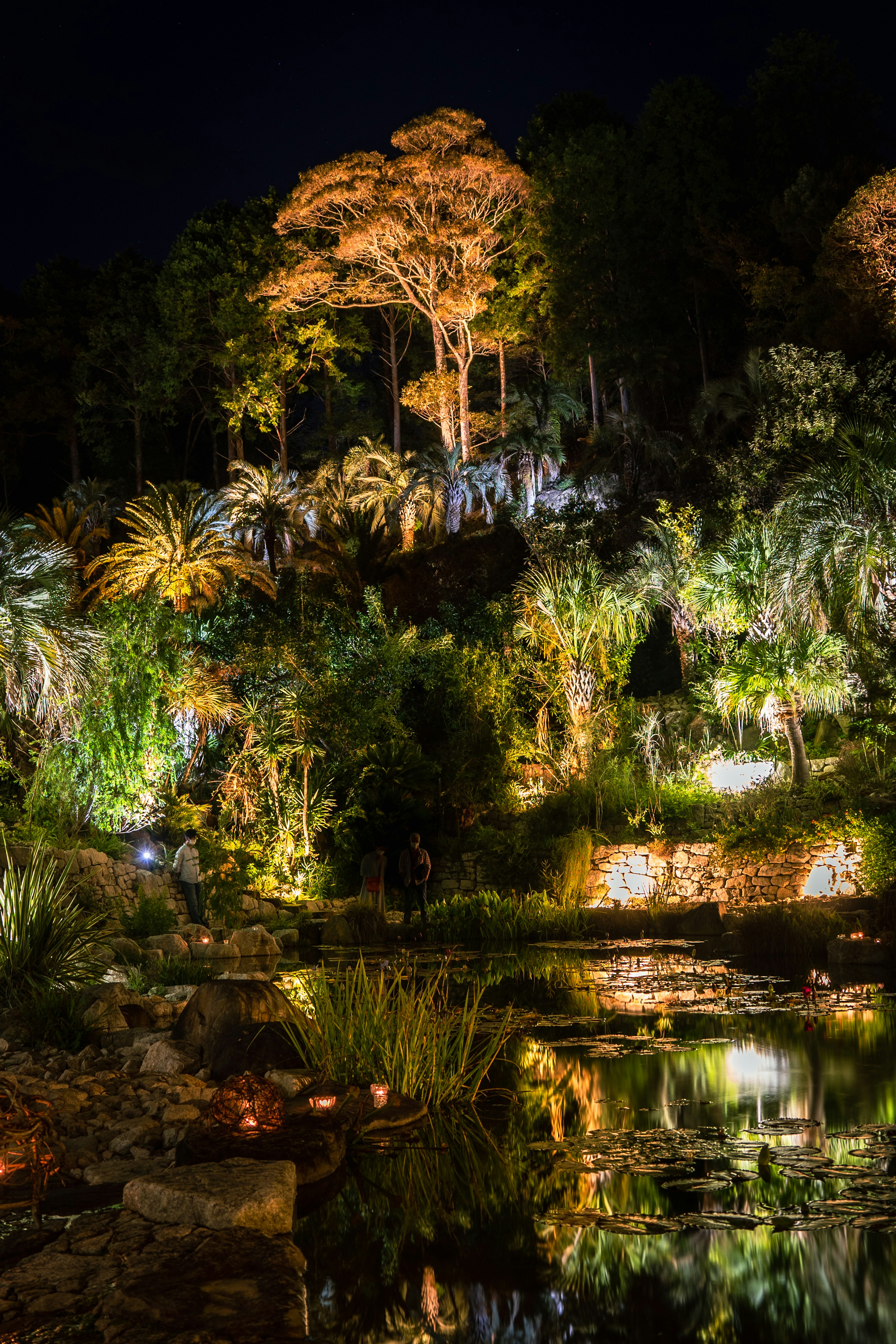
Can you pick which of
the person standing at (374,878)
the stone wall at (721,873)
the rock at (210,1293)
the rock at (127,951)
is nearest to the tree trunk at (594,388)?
the stone wall at (721,873)

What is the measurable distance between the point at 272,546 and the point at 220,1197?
2408cm

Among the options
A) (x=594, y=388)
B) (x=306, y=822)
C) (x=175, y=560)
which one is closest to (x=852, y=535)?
(x=306, y=822)

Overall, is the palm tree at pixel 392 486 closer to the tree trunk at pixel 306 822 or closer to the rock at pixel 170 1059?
the tree trunk at pixel 306 822

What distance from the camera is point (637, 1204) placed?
412 centimetres

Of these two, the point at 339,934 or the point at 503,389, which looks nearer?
the point at 339,934

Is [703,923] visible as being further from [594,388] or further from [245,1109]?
[594,388]

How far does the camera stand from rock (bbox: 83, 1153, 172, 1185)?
454cm

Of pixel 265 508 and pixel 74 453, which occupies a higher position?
pixel 74 453

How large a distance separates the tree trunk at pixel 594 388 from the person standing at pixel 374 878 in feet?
61.6

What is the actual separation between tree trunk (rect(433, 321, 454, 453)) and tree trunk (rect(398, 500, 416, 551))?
299cm

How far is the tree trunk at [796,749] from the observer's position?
16328 millimetres

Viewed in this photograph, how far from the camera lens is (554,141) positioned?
32156 mm

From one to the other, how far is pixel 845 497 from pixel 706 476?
11330 millimetres

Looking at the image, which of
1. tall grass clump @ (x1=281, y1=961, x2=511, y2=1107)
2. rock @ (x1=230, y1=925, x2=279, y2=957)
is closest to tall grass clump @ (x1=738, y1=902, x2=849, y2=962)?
rock @ (x1=230, y1=925, x2=279, y2=957)
